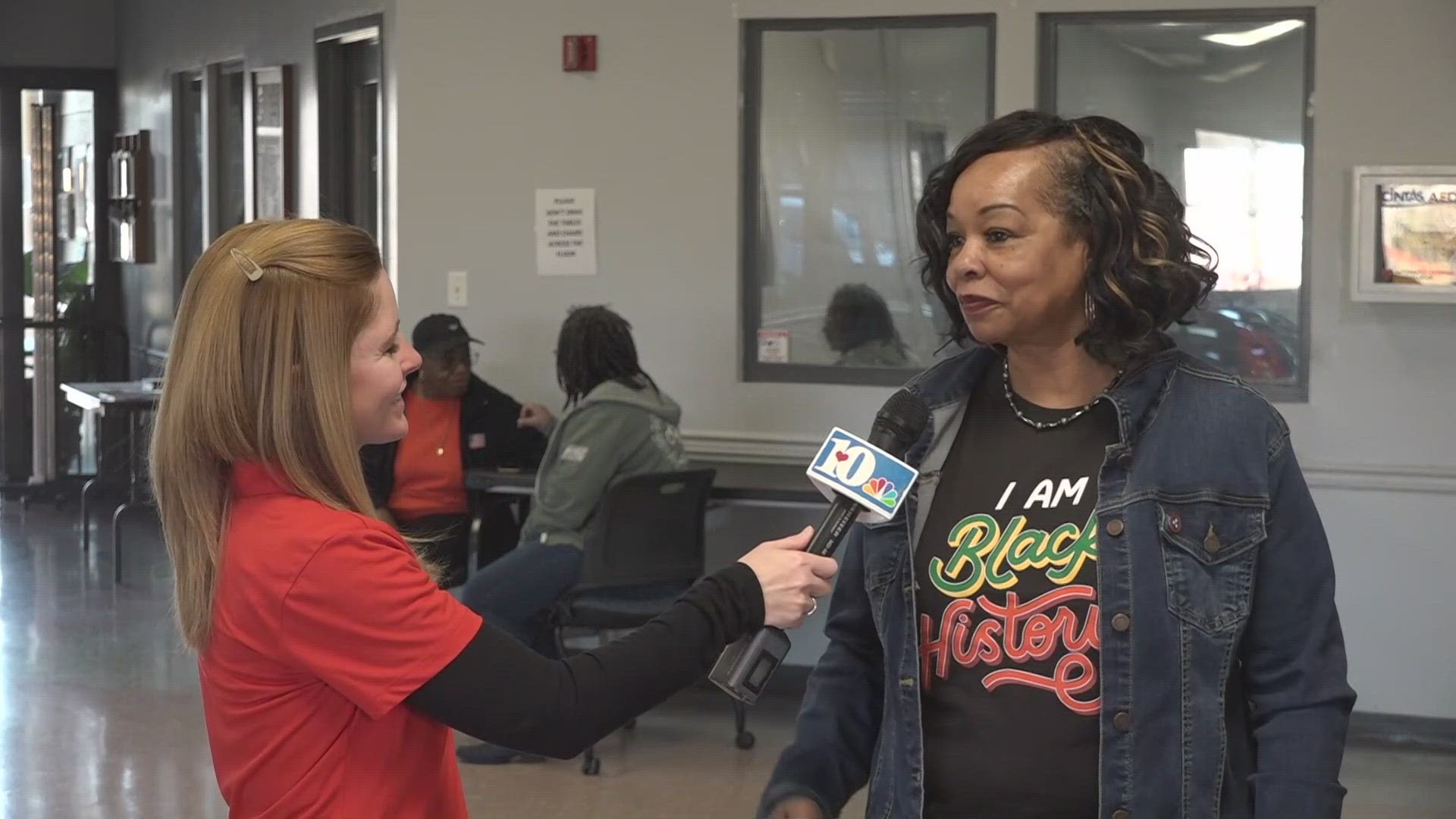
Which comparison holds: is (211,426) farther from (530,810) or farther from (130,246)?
(130,246)

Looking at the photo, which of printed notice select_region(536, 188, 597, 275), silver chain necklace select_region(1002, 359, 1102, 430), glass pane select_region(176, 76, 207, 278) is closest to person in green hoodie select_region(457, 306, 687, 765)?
printed notice select_region(536, 188, 597, 275)

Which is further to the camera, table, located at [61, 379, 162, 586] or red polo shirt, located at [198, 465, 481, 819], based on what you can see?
table, located at [61, 379, 162, 586]

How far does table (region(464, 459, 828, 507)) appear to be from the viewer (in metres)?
4.90

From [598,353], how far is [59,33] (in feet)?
22.3

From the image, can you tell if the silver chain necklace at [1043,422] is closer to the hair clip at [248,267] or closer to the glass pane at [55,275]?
the hair clip at [248,267]

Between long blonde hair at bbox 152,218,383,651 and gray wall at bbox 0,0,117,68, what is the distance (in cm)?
944

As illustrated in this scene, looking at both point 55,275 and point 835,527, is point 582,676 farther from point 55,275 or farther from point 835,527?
point 55,275

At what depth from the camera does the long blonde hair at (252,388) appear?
59.9 inches

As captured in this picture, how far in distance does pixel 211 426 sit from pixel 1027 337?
2.79ft

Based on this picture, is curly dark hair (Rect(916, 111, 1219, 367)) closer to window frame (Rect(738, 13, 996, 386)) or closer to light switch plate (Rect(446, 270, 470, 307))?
window frame (Rect(738, 13, 996, 386))

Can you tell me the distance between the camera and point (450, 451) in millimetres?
5504

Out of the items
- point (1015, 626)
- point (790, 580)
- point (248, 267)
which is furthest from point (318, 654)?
point (1015, 626)

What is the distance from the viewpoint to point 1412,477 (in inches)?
195

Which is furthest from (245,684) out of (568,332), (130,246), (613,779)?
(130,246)
